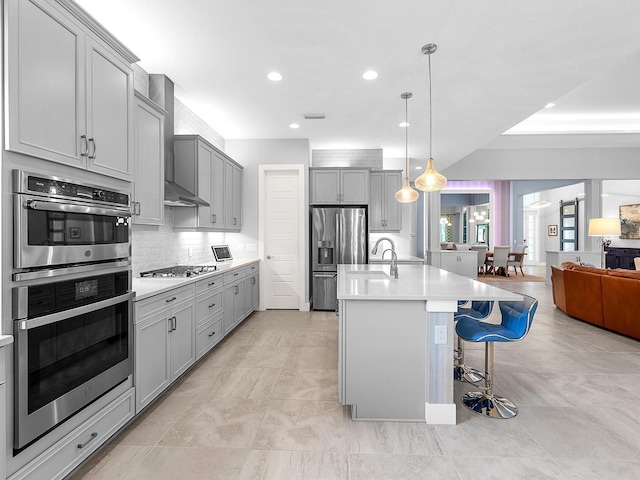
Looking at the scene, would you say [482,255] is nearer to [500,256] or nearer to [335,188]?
[500,256]

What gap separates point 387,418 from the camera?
7.52 ft

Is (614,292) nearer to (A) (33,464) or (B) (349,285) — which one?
(B) (349,285)

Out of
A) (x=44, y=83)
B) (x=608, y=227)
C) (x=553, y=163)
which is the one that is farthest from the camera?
(x=553, y=163)

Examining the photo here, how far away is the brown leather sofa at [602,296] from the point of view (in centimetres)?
397

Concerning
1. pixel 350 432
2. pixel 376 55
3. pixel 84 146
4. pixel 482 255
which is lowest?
pixel 350 432

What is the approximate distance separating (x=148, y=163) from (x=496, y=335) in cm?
294

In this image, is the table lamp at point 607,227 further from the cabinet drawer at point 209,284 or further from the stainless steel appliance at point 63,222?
the stainless steel appliance at point 63,222

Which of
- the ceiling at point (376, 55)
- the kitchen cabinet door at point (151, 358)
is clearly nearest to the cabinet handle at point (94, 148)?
the kitchen cabinet door at point (151, 358)

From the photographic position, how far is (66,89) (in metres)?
1.66

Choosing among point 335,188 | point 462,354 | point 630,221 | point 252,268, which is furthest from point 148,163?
point 630,221

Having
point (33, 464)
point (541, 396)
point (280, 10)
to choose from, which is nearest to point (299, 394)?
point (33, 464)

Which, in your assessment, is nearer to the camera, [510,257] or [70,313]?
[70,313]

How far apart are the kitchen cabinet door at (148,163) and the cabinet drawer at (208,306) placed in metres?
0.82

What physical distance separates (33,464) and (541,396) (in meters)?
3.14
